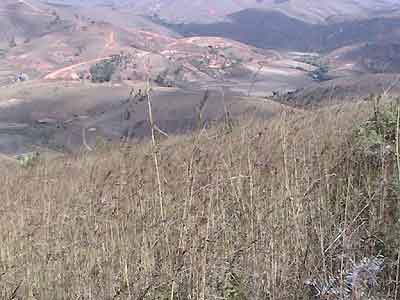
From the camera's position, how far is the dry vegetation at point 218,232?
85.0 inches

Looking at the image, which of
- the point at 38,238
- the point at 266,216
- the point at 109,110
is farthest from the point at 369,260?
the point at 109,110

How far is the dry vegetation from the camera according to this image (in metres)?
2.16

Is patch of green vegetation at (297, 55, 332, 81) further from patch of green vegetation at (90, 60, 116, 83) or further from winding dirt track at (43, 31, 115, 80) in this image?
winding dirt track at (43, 31, 115, 80)

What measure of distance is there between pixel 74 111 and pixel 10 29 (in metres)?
81.6

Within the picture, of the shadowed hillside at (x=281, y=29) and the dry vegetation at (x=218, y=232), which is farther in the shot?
the shadowed hillside at (x=281, y=29)

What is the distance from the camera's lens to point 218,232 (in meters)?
2.39

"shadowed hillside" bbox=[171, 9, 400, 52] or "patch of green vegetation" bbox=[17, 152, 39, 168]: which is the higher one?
"patch of green vegetation" bbox=[17, 152, 39, 168]

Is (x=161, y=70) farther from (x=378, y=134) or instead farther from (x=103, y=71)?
(x=378, y=134)

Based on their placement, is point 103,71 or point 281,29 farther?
point 281,29

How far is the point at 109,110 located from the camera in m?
51.8

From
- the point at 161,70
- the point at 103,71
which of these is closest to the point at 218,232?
the point at 103,71

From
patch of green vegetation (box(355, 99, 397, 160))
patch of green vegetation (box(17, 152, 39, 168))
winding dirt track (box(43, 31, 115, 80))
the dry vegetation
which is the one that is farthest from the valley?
patch of green vegetation (box(17, 152, 39, 168))

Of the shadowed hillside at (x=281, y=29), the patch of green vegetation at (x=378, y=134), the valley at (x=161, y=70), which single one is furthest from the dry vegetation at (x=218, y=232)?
the shadowed hillside at (x=281, y=29)

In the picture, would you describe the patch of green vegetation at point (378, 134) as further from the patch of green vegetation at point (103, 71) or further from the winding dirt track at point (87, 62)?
the winding dirt track at point (87, 62)
